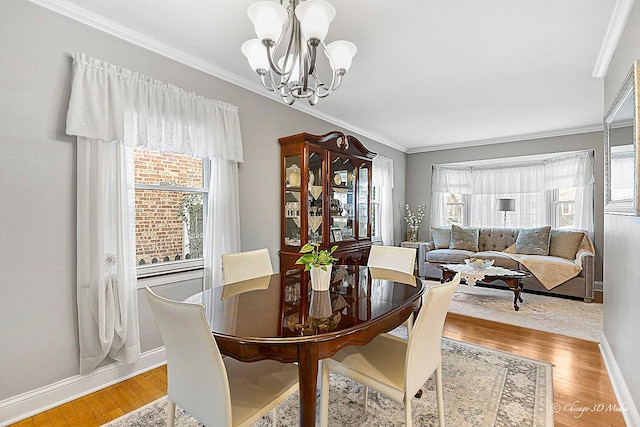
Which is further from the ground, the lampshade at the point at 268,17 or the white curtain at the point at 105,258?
the lampshade at the point at 268,17

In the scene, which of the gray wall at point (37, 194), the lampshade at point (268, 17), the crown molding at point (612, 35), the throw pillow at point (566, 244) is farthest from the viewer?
the throw pillow at point (566, 244)

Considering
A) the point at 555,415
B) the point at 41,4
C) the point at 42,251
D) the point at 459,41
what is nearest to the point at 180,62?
the point at 41,4

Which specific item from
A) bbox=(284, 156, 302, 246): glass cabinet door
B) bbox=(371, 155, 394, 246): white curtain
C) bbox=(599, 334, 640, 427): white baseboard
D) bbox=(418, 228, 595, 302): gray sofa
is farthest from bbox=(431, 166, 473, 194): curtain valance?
bbox=(599, 334, 640, 427): white baseboard

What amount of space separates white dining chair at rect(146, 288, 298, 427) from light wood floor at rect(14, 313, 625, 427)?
0.96m

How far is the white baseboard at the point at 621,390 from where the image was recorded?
5.78 feet

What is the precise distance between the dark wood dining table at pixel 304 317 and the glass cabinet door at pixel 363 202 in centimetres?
219

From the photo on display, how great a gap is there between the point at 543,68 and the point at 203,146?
3119 millimetres

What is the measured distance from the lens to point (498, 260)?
485cm

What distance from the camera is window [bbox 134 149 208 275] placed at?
252 centimetres

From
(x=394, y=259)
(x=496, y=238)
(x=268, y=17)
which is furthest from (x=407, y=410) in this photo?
(x=496, y=238)

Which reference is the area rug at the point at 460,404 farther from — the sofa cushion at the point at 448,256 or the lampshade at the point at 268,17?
the sofa cushion at the point at 448,256

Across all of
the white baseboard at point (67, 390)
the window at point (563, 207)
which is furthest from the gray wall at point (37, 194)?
the window at point (563, 207)

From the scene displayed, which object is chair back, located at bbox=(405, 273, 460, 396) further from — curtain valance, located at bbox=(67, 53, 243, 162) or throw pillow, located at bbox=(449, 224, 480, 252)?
throw pillow, located at bbox=(449, 224, 480, 252)

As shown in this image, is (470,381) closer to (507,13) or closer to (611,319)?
(611,319)
